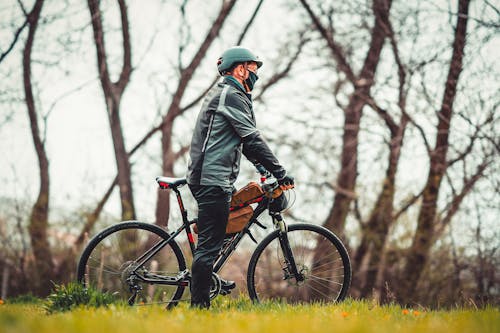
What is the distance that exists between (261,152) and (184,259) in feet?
3.41

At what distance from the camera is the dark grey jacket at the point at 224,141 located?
3678 millimetres

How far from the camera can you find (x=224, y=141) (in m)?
3.72

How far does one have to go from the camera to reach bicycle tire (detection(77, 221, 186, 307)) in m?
3.83

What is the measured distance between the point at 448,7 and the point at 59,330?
7.82 metres

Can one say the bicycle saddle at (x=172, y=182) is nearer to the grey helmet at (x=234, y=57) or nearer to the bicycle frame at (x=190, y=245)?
the bicycle frame at (x=190, y=245)

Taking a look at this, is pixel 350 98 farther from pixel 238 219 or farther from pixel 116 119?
pixel 238 219

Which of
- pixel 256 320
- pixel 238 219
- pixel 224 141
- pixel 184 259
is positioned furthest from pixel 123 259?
pixel 256 320

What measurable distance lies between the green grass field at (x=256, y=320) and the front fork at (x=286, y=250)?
1.00 feet

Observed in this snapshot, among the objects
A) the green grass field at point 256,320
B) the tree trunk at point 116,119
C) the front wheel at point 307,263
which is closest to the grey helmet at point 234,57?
the front wheel at point 307,263

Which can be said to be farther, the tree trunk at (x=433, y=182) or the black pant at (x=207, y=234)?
the tree trunk at (x=433, y=182)

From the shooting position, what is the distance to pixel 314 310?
3.59 meters

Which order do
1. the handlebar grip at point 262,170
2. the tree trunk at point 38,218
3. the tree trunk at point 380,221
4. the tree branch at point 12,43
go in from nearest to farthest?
the handlebar grip at point 262,170 < the tree branch at point 12,43 < the tree trunk at point 38,218 < the tree trunk at point 380,221

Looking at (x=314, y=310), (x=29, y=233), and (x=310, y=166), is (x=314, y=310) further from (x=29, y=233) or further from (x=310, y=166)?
(x=310, y=166)

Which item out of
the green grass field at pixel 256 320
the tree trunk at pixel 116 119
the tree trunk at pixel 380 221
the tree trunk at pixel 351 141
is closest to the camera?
the green grass field at pixel 256 320
